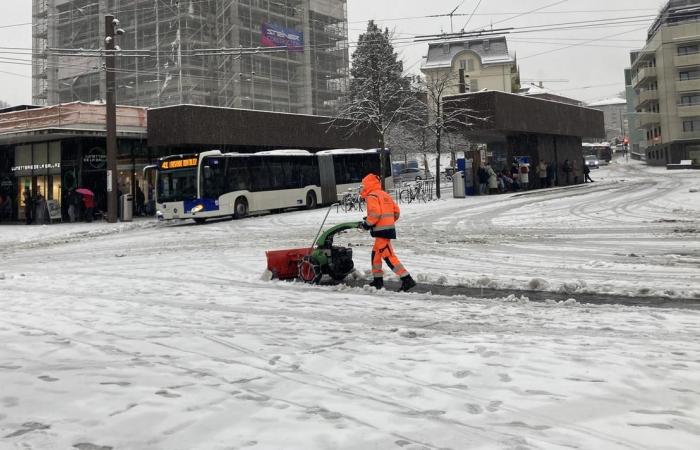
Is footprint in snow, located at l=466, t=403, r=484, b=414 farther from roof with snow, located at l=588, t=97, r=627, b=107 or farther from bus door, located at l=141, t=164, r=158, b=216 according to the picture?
roof with snow, located at l=588, t=97, r=627, b=107

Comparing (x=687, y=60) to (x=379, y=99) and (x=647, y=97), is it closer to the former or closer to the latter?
(x=647, y=97)

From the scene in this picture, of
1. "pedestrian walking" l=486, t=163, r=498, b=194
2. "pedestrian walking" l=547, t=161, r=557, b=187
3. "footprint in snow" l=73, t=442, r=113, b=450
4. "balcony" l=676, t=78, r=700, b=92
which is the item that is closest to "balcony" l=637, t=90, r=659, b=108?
"balcony" l=676, t=78, r=700, b=92

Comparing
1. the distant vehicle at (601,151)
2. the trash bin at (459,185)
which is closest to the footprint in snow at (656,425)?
the trash bin at (459,185)

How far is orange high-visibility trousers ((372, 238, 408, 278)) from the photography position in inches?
332

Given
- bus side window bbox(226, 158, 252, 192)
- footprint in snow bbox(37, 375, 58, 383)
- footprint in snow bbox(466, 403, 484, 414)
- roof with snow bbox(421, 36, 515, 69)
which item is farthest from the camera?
roof with snow bbox(421, 36, 515, 69)

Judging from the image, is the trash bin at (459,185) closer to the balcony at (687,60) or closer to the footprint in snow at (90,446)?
the footprint in snow at (90,446)

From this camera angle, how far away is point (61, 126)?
1078 inches

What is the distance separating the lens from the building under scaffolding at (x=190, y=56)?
171ft

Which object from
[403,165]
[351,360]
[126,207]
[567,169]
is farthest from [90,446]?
[403,165]

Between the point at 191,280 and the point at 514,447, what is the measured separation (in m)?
7.62

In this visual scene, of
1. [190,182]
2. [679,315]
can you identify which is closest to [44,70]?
[190,182]

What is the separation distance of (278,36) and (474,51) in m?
36.4

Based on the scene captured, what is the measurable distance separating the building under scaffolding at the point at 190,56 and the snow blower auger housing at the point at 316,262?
144 ft

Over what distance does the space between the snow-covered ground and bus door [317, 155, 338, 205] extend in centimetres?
2055
